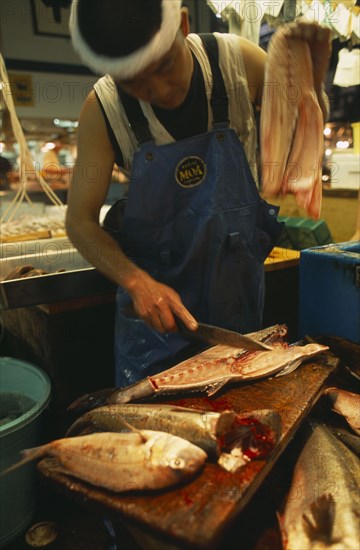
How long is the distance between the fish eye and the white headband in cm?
140

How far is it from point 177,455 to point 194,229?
128cm

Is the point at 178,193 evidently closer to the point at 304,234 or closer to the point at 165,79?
the point at 165,79

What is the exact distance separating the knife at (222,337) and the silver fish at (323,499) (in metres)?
→ 0.45

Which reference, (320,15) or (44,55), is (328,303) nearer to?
(320,15)

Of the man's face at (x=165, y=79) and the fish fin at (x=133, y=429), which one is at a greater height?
the man's face at (x=165, y=79)

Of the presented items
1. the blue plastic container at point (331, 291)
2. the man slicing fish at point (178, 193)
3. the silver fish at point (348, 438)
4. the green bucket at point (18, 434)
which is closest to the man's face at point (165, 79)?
the man slicing fish at point (178, 193)

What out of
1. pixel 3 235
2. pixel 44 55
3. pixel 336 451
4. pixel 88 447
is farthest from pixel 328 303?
pixel 44 55

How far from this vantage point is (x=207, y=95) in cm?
226

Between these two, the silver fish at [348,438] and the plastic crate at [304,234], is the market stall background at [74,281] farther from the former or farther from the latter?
the silver fish at [348,438]

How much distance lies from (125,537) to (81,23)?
1.93 meters

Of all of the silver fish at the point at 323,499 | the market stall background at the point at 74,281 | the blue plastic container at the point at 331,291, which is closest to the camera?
the silver fish at the point at 323,499

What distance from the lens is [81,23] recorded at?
66.3 inches

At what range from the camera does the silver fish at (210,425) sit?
1.42m

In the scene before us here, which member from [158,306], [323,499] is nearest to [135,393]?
[158,306]
